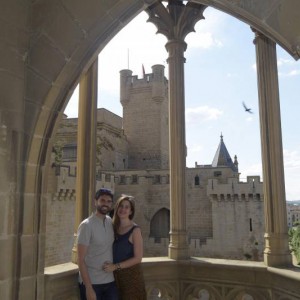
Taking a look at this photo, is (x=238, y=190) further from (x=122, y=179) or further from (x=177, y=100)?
(x=177, y=100)

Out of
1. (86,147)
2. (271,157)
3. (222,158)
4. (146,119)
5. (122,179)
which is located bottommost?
(271,157)

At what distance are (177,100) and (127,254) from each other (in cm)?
209

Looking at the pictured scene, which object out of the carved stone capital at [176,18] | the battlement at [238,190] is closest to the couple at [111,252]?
the carved stone capital at [176,18]

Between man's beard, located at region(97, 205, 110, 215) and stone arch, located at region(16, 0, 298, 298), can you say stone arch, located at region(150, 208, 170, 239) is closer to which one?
man's beard, located at region(97, 205, 110, 215)

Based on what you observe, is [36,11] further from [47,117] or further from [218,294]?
[218,294]

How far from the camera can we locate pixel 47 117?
2.07m

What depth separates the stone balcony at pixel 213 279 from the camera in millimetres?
2922

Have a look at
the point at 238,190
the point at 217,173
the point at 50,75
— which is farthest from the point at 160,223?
the point at 50,75

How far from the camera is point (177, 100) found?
405cm

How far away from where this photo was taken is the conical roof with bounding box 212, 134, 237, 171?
24.4 meters

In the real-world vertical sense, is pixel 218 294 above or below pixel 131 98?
below

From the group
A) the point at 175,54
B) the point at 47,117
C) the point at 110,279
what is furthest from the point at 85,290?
the point at 175,54

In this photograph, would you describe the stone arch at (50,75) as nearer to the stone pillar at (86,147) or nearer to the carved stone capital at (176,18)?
the stone pillar at (86,147)

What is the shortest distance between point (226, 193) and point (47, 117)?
18.6m
